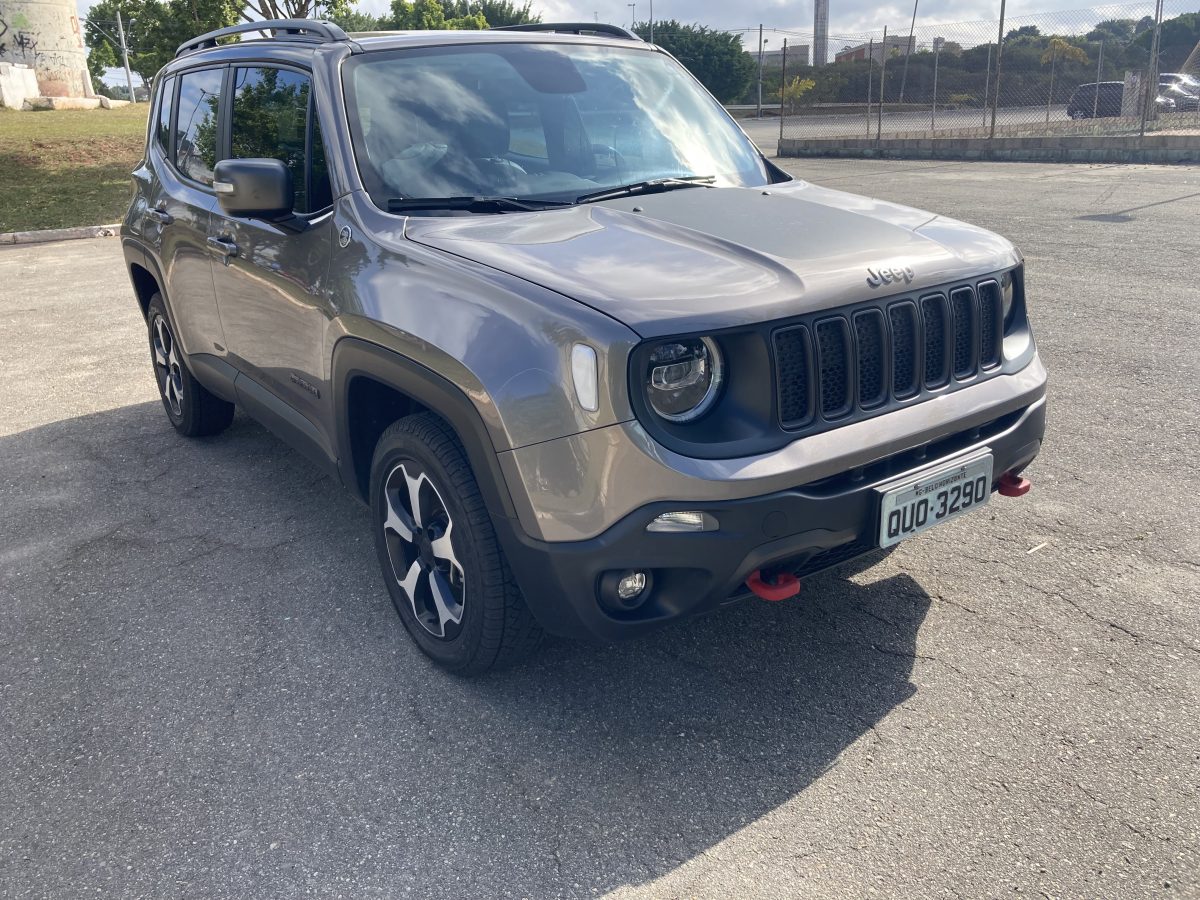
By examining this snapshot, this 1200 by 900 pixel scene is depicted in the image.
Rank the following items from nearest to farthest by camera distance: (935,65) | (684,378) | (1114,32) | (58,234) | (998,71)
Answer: (684,378) → (58,234) → (998,71) → (1114,32) → (935,65)

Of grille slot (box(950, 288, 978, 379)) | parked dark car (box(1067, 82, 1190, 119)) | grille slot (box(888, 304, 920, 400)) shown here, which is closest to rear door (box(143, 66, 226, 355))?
grille slot (box(888, 304, 920, 400))

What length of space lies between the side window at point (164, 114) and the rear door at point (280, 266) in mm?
948

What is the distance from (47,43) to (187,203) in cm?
3314

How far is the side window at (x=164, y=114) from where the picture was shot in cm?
508

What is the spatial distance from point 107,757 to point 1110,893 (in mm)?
2584

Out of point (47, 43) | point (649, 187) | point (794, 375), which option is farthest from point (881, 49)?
point (47, 43)

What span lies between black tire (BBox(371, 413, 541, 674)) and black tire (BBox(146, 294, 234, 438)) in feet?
7.84

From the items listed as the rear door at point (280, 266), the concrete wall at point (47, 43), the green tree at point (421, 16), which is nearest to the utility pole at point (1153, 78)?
the rear door at point (280, 266)

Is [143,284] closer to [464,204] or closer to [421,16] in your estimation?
[464,204]

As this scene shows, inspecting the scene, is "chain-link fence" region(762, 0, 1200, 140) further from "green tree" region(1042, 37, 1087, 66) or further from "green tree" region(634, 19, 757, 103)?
"green tree" region(634, 19, 757, 103)

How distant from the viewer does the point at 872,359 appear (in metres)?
2.78

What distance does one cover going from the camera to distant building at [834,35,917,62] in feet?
74.9

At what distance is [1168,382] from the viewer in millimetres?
5566

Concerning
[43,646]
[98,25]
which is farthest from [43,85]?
[98,25]
